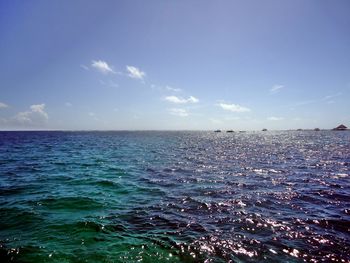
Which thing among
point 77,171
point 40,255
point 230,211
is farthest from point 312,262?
point 77,171

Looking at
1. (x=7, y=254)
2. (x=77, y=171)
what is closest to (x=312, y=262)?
(x=7, y=254)

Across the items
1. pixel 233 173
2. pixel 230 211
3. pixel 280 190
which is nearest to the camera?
pixel 230 211

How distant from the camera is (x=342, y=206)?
15281 mm

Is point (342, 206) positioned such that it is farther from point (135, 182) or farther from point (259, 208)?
point (135, 182)

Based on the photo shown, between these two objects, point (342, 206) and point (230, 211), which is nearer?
point (230, 211)

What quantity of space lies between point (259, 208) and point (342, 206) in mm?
5312

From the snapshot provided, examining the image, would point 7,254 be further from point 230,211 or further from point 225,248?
point 230,211

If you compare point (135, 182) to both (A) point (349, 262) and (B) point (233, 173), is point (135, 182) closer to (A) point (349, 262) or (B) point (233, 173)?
(B) point (233, 173)

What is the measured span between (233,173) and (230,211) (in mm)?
13024

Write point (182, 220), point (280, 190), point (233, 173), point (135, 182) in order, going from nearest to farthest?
point (182, 220), point (280, 190), point (135, 182), point (233, 173)

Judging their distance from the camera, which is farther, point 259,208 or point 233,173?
point 233,173

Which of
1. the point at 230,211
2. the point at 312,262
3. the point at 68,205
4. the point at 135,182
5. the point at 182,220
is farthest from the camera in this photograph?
the point at 135,182

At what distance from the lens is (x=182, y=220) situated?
41.6 feet

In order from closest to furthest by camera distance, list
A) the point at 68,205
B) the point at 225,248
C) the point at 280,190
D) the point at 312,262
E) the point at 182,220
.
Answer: the point at 312,262, the point at 225,248, the point at 182,220, the point at 68,205, the point at 280,190
